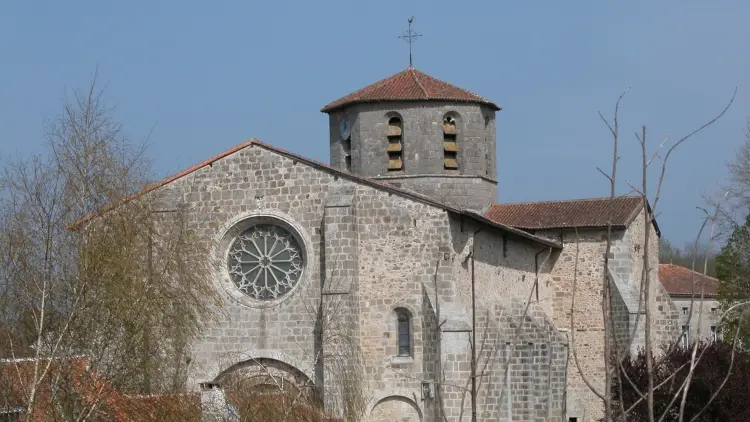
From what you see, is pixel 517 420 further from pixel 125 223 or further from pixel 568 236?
pixel 125 223

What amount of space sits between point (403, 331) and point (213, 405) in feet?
30.1

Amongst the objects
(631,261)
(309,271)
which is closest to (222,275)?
(309,271)

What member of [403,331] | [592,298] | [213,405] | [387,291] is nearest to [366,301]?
[387,291]

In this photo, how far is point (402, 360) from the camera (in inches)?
998

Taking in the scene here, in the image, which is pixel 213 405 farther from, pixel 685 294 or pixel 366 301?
pixel 685 294

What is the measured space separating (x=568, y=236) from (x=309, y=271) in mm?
6913

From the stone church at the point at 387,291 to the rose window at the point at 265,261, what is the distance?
1.1 inches

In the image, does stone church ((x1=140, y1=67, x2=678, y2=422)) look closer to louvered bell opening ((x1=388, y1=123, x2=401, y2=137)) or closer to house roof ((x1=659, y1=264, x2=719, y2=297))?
louvered bell opening ((x1=388, y1=123, x2=401, y2=137))

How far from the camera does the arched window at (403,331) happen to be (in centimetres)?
2550

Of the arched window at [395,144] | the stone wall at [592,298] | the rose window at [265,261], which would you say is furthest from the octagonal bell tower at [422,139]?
the rose window at [265,261]

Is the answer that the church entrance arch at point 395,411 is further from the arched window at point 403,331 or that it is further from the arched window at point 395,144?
the arched window at point 395,144

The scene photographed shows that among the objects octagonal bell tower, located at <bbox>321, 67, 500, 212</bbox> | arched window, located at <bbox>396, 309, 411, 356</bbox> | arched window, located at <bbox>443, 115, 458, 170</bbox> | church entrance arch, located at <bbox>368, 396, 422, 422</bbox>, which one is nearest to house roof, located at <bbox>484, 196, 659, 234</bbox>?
octagonal bell tower, located at <bbox>321, 67, 500, 212</bbox>

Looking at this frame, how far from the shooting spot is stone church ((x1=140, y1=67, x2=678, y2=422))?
82.5 ft

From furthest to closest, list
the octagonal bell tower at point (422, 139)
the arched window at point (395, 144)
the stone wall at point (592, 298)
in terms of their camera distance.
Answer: the arched window at point (395, 144), the octagonal bell tower at point (422, 139), the stone wall at point (592, 298)
